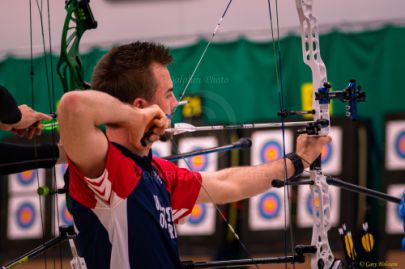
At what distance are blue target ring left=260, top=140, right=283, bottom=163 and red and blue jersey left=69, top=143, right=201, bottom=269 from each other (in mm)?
2125

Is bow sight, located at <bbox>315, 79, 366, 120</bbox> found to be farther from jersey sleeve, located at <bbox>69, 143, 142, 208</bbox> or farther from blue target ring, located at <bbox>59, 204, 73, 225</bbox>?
blue target ring, located at <bbox>59, 204, 73, 225</bbox>

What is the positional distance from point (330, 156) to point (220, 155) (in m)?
0.63

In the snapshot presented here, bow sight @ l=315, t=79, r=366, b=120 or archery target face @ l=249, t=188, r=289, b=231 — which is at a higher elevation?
bow sight @ l=315, t=79, r=366, b=120

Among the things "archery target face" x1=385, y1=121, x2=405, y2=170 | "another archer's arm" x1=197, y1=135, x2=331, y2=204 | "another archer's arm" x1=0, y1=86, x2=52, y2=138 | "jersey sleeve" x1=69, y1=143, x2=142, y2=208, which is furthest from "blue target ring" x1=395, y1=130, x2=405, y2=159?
"jersey sleeve" x1=69, y1=143, x2=142, y2=208

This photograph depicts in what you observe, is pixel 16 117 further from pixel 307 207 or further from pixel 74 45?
pixel 307 207

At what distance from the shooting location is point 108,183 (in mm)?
1679

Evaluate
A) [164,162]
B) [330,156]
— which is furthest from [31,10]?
[330,156]

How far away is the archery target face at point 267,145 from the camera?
391cm

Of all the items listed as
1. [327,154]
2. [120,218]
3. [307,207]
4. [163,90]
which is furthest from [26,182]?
[120,218]

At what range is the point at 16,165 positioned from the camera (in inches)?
88.4

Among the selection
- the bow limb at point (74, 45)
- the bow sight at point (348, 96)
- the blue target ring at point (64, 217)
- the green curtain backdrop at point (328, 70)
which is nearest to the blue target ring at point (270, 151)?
the green curtain backdrop at point (328, 70)

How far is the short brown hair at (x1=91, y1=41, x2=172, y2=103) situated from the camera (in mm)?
1854

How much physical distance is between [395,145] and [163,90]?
7.73 feet

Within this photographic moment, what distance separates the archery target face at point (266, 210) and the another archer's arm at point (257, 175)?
1.37 m
